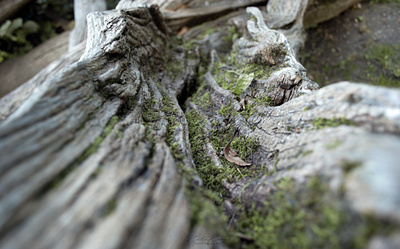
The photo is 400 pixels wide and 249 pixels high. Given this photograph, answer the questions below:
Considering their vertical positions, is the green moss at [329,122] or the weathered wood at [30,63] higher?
the weathered wood at [30,63]

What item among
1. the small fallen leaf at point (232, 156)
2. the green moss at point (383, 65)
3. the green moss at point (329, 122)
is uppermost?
the green moss at point (329, 122)

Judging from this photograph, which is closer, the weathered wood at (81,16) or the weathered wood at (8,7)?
the weathered wood at (81,16)

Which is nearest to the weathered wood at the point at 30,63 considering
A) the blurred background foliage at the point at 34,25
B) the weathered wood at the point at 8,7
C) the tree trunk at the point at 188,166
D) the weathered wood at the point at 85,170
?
the blurred background foliage at the point at 34,25

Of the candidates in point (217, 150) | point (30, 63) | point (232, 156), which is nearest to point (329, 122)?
point (232, 156)

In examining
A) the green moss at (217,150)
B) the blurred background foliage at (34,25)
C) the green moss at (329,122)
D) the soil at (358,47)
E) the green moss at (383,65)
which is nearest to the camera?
the green moss at (329,122)

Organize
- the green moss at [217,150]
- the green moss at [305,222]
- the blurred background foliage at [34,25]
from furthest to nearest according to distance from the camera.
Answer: the blurred background foliage at [34,25], the green moss at [217,150], the green moss at [305,222]

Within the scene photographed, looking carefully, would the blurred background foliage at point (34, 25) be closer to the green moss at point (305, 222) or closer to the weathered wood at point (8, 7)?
the weathered wood at point (8, 7)

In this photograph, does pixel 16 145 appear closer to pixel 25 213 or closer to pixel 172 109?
pixel 25 213
